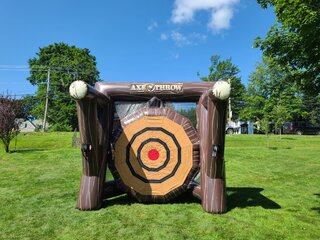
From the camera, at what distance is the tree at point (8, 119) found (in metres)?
13.6

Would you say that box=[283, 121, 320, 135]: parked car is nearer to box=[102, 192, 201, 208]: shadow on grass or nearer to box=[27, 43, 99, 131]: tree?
box=[27, 43, 99, 131]: tree

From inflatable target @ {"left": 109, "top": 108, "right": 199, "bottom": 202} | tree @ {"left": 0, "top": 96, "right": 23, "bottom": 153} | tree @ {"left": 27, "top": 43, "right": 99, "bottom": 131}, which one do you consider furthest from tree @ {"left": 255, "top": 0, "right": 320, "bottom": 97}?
tree @ {"left": 27, "top": 43, "right": 99, "bottom": 131}

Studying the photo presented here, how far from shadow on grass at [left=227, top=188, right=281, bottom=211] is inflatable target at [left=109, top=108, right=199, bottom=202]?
1068 mm

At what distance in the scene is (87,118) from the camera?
16.3ft

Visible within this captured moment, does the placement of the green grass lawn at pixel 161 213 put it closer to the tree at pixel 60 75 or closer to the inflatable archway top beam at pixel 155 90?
the inflatable archway top beam at pixel 155 90

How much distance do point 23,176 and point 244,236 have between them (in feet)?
20.9

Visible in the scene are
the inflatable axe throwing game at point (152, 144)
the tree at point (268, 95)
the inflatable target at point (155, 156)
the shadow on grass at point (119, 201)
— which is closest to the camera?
the inflatable axe throwing game at point (152, 144)

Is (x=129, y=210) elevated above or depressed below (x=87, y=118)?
below

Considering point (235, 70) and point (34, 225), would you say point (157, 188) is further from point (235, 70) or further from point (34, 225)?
point (235, 70)

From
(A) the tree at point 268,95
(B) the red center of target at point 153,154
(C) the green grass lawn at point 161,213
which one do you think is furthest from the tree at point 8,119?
(A) the tree at point 268,95

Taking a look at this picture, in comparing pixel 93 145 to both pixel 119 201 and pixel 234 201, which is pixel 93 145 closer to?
pixel 119 201

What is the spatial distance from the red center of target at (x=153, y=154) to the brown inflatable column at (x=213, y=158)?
32.6 inches

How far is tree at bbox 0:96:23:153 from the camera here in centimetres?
1359

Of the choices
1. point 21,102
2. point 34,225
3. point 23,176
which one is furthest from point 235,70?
point 34,225
